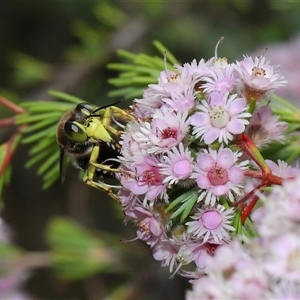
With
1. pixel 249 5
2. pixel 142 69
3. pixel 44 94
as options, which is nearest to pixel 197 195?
pixel 142 69

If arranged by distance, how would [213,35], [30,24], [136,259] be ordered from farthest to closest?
[30,24] < [213,35] < [136,259]

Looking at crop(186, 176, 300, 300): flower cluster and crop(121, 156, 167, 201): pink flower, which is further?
crop(121, 156, 167, 201): pink flower

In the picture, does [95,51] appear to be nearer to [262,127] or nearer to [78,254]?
[78,254]

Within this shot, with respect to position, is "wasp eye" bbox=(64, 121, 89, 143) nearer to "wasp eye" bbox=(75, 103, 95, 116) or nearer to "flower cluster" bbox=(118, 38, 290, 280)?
"wasp eye" bbox=(75, 103, 95, 116)

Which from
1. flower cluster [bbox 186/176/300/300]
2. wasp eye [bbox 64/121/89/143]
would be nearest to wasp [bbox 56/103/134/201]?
wasp eye [bbox 64/121/89/143]

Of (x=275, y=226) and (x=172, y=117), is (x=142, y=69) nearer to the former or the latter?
(x=172, y=117)

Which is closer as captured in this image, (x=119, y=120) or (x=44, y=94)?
(x=119, y=120)
